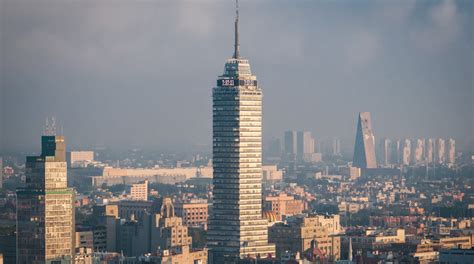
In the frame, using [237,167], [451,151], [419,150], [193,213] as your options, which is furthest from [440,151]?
[237,167]

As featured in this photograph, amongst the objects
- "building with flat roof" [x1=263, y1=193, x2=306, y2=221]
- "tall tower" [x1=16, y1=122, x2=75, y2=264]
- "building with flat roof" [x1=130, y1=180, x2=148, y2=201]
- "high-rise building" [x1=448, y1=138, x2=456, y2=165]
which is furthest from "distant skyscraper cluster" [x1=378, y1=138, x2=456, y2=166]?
"tall tower" [x1=16, y1=122, x2=75, y2=264]

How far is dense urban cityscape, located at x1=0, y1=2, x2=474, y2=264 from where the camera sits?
1505 inches

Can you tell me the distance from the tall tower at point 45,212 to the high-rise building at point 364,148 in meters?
28.7

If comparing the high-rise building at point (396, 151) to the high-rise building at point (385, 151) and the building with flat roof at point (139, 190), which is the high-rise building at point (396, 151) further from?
the building with flat roof at point (139, 190)

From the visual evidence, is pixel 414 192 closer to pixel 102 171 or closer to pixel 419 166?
pixel 419 166

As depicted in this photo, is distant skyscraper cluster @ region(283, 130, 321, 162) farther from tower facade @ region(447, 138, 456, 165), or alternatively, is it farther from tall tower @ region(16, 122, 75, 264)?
tall tower @ region(16, 122, 75, 264)

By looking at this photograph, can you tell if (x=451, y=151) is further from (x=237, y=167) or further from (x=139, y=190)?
(x=139, y=190)

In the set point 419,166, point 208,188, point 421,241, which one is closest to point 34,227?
point 421,241

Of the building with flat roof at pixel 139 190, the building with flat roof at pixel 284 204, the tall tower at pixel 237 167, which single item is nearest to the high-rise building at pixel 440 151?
the building with flat roof at pixel 284 204

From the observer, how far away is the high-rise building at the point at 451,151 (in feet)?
166

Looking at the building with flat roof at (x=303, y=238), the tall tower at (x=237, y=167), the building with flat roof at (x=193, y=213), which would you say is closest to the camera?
the tall tower at (x=237, y=167)

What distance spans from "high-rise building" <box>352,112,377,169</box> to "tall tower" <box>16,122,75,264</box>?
94.0ft

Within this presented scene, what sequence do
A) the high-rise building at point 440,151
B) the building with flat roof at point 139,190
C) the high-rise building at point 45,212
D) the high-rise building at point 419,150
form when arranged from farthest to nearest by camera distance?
the building with flat roof at point 139,190 < the high-rise building at point 419,150 < the high-rise building at point 440,151 < the high-rise building at point 45,212

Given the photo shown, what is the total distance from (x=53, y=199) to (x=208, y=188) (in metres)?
28.5
